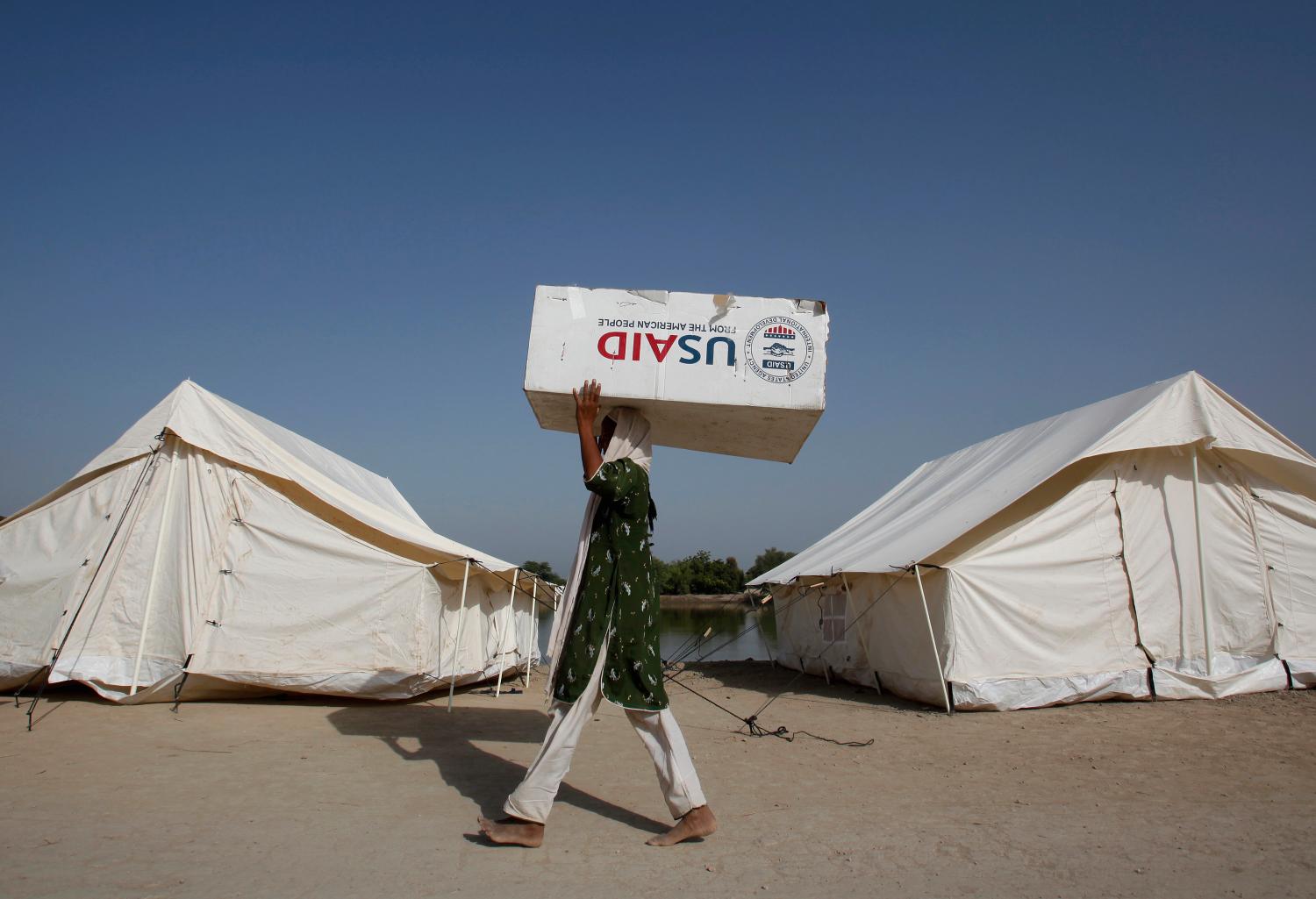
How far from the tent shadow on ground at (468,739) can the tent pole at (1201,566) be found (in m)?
5.23

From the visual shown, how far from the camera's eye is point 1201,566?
6.50 meters

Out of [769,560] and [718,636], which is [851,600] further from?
[769,560]

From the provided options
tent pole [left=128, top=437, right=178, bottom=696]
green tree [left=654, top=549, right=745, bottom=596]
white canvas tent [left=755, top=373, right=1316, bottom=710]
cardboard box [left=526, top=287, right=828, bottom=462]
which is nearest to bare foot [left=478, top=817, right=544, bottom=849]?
cardboard box [left=526, top=287, right=828, bottom=462]

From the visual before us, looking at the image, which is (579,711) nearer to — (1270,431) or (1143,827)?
(1143,827)

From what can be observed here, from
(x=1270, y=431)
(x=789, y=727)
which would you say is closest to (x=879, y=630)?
(x=789, y=727)

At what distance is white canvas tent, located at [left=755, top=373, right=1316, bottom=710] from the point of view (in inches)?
242

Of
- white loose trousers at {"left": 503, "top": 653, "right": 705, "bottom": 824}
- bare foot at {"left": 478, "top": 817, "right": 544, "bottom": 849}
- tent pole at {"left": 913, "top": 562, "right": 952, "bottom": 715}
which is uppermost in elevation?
tent pole at {"left": 913, "top": 562, "right": 952, "bottom": 715}

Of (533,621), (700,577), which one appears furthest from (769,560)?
(533,621)

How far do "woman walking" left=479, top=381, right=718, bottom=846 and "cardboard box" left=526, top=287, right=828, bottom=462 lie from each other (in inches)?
5.9

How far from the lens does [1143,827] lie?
3008 millimetres

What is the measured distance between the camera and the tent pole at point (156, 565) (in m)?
5.74

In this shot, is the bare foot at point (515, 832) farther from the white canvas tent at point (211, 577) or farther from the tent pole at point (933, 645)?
the tent pole at point (933, 645)

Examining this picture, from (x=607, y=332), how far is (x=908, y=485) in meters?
8.99

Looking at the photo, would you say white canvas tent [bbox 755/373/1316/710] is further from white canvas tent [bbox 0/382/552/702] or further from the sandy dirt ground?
white canvas tent [bbox 0/382/552/702]
